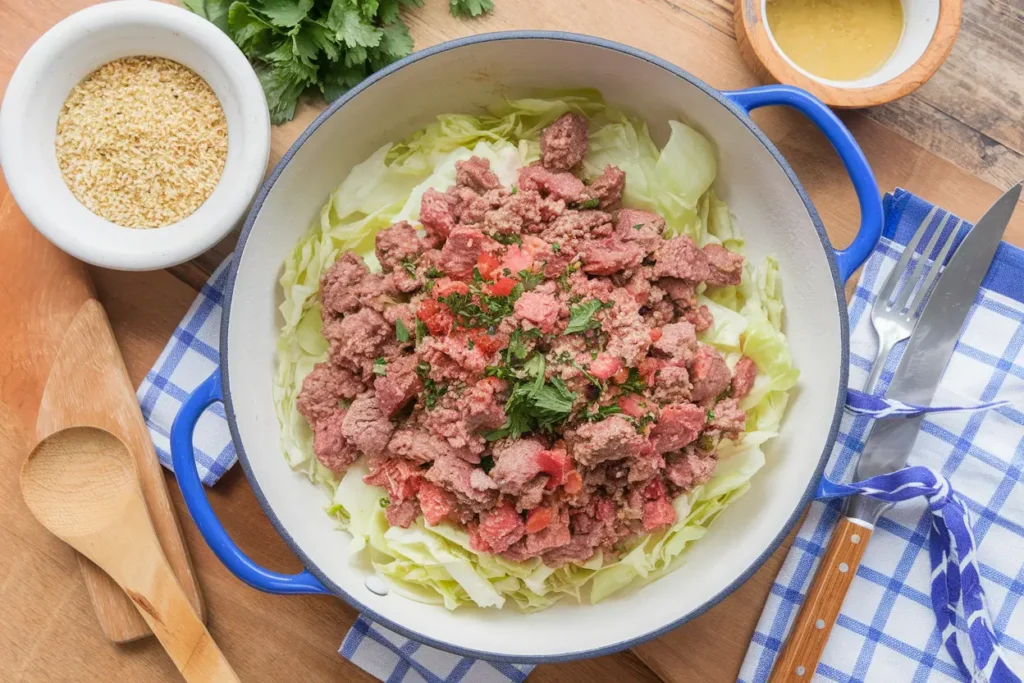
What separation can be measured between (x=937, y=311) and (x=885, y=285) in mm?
172

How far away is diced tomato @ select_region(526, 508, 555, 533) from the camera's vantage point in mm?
2283

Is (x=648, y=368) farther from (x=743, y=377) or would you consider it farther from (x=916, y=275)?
(x=916, y=275)

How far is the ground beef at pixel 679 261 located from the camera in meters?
2.33

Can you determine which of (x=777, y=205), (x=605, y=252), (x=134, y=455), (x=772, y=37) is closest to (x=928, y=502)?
(x=777, y=205)

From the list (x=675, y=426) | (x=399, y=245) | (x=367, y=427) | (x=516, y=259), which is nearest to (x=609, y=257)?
(x=516, y=259)

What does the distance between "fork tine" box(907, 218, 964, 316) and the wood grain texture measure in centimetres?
243

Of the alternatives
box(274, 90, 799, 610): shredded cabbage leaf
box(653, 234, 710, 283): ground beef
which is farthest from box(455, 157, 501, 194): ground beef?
box(653, 234, 710, 283): ground beef

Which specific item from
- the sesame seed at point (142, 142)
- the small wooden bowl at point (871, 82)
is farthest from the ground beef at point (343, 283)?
the small wooden bowl at point (871, 82)

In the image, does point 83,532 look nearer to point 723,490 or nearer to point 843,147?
point 723,490

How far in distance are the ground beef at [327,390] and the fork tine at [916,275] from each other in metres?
1.66

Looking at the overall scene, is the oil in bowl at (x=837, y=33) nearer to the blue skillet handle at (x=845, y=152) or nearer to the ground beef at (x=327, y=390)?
the blue skillet handle at (x=845, y=152)

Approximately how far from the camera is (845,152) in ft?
7.34

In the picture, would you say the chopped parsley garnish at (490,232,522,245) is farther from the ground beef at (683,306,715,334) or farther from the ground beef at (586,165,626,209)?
the ground beef at (683,306,715,334)

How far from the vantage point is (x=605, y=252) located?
2309 millimetres
